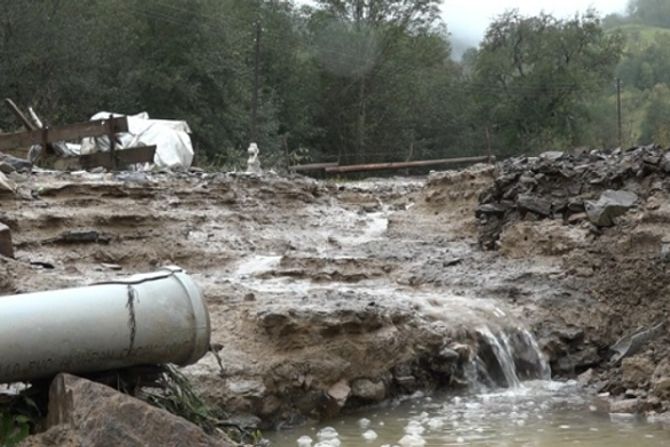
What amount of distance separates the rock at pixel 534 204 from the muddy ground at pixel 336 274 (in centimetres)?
31

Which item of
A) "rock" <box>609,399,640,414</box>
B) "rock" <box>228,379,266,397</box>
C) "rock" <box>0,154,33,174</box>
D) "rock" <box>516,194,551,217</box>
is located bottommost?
"rock" <box>609,399,640,414</box>

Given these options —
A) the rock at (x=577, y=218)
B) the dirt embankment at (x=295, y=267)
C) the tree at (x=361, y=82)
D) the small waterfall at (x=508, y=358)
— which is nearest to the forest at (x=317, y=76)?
the tree at (x=361, y=82)

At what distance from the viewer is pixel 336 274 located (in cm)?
1009

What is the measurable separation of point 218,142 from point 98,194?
764 inches

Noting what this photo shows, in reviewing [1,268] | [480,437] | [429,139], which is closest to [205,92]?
[429,139]

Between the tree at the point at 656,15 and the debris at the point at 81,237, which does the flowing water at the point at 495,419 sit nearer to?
the debris at the point at 81,237

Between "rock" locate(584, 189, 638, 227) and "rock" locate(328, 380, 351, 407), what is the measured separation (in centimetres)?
476

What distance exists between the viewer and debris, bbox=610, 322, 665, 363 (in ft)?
26.5

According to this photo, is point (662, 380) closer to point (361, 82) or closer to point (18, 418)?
point (18, 418)

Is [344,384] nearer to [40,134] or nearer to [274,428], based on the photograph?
[274,428]

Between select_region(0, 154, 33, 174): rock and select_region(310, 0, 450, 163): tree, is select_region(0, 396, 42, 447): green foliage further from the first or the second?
select_region(310, 0, 450, 163): tree

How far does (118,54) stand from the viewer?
98.7 feet

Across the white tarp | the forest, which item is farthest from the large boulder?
the forest

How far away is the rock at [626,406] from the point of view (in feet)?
22.4
